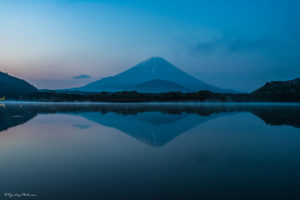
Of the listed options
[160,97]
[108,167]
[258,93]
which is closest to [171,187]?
[108,167]

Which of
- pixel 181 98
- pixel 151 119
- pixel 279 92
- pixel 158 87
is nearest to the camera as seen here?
pixel 151 119

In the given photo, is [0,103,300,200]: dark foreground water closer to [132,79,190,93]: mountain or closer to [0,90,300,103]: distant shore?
[0,90,300,103]: distant shore

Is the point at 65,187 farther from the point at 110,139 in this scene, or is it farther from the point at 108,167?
the point at 110,139

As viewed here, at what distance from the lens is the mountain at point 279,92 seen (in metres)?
57.7

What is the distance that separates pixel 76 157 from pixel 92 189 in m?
2.10

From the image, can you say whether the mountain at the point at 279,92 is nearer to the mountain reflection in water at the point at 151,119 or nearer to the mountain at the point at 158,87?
the mountain reflection in water at the point at 151,119

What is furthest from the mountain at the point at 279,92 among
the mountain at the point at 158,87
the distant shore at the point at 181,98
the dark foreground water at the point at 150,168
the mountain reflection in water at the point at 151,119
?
the mountain at the point at 158,87

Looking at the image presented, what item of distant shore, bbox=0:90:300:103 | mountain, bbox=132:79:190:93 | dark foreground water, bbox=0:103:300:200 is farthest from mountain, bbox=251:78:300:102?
mountain, bbox=132:79:190:93

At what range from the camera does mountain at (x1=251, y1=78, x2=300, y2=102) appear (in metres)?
57.7

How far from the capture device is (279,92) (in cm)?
6041

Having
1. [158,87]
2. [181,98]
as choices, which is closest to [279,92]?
[181,98]

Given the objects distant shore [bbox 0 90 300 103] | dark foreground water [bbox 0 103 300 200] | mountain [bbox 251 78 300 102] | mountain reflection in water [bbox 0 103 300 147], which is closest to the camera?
dark foreground water [bbox 0 103 300 200]

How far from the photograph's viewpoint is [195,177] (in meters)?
4.14

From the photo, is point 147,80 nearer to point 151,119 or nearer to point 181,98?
point 181,98
